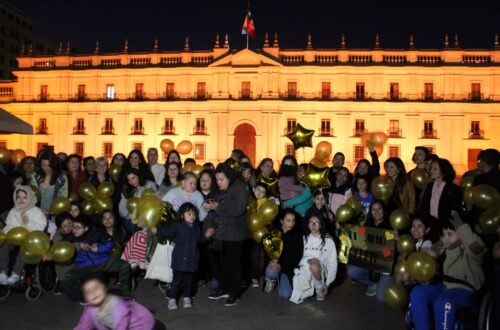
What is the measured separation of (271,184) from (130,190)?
2.47 m

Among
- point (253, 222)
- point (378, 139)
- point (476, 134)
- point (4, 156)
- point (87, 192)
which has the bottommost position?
point (253, 222)

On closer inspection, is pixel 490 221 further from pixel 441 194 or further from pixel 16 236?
pixel 16 236

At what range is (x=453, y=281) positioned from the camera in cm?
493

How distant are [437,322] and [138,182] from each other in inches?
208

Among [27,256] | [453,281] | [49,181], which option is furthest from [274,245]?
[49,181]

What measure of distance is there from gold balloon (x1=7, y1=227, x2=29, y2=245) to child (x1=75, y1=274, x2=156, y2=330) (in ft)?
9.47

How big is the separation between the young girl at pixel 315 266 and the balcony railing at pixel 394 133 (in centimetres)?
3317

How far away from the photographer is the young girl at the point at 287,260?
6693mm

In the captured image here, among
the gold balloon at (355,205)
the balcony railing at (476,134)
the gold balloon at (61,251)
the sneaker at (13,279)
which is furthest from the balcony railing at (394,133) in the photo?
the sneaker at (13,279)

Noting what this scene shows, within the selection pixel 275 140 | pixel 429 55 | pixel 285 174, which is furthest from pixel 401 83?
pixel 285 174

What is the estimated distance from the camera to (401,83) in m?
38.6

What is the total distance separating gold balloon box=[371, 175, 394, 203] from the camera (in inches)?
300

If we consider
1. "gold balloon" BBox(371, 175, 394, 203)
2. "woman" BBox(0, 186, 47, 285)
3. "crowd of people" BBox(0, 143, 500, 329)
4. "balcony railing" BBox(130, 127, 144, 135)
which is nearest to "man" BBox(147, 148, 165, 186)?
"crowd of people" BBox(0, 143, 500, 329)

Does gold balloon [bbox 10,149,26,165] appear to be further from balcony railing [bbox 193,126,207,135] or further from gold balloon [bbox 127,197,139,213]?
balcony railing [bbox 193,126,207,135]
